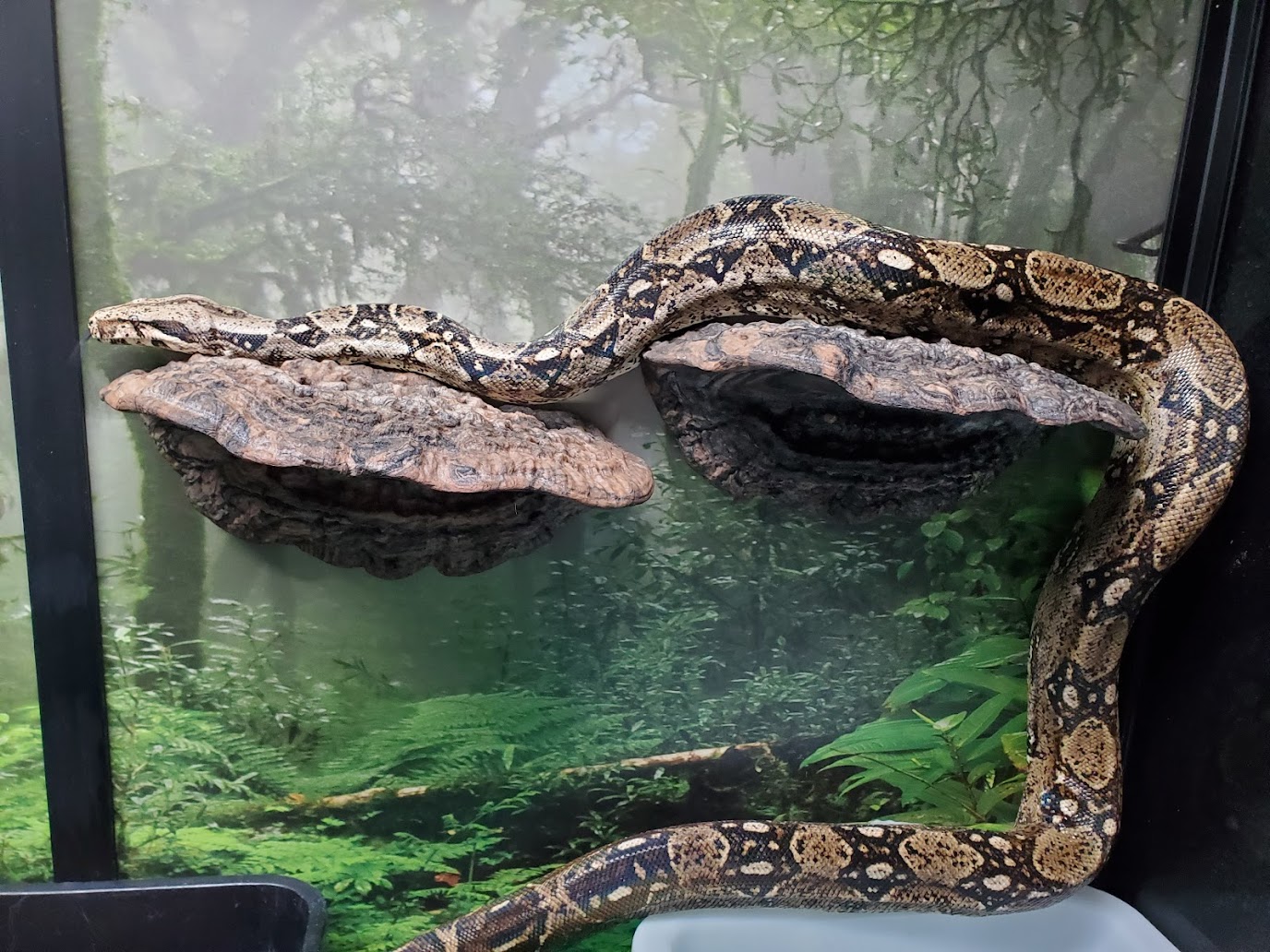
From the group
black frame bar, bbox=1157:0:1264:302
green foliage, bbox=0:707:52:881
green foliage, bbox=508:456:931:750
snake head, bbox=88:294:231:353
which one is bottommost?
green foliage, bbox=0:707:52:881

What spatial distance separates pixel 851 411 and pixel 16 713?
2128mm

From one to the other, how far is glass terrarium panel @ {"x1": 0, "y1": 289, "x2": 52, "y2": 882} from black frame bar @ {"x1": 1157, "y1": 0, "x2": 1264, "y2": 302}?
2.85m

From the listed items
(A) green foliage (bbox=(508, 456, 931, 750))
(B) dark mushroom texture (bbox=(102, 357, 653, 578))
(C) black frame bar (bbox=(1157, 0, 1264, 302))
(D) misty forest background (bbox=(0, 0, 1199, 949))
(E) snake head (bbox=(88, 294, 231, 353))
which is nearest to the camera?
(B) dark mushroom texture (bbox=(102, 357, 653, 578))

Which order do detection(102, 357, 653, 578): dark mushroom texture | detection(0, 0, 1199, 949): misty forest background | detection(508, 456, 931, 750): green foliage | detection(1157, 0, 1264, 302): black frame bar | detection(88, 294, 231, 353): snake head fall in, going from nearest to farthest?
1. detection(102, 357, 653, 578): dark mushroom texture
2. detection(88, 294, 231, 353): snake head
3. detection(0, 0, 1199, 949): misty forest background
4. detection(1157, 0, 1264, 302): black frame bar
5. detection(508, 456, 931, 750): green foliage

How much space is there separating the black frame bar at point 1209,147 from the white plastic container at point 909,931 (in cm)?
161

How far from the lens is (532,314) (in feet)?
5.66

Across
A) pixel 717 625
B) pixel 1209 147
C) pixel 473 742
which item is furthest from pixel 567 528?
pixel 1209 147

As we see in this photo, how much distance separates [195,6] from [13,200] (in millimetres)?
568

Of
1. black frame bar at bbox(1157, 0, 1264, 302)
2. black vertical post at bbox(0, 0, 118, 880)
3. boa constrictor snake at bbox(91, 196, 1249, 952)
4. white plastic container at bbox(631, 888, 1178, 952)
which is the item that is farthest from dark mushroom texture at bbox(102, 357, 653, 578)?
black frame bar at bbox(1157, 0, 1264, 302)

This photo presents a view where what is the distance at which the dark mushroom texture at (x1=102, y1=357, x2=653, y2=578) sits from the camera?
3.85ft

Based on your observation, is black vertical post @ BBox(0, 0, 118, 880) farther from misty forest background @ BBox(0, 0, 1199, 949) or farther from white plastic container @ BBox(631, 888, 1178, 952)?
white plastic container @ BBox(631, 888, 1178, 952)

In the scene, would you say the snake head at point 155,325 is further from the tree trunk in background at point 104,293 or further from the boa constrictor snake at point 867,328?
the tree trunk in background at point 104,293

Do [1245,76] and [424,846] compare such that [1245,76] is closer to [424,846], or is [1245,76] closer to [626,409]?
[626,409]

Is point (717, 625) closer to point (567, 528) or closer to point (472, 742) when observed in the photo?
point (567, 528)
